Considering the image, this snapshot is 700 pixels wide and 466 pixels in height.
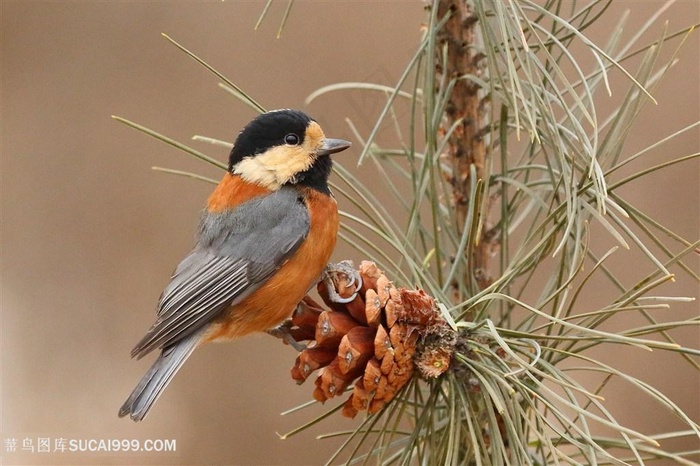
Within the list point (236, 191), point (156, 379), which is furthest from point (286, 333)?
point (236, 191)

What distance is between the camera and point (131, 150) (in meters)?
2.78

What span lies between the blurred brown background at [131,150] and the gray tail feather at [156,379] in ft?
3.50

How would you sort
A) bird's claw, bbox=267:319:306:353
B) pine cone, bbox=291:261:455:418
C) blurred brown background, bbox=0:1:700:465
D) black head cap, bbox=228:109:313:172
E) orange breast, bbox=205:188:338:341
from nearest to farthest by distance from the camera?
pine cone, bbox=291:261:455:418, bird's claw, bbox=267:319:306:353, orange breast, bbox=205:188:338:341, black head cap, bbox=228:109:313:172, blurred brown background, bbox=0:1:700:465

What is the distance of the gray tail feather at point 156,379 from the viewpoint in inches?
53.2

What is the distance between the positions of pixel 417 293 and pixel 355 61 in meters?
1.80

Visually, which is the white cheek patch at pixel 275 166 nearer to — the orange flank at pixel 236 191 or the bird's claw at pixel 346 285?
the orange flank at pixel 236 191

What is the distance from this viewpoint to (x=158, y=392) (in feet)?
4.54

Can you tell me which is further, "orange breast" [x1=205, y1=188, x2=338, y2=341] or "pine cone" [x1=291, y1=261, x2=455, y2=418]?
"orange breast" [x1=205, y1=188, x2=338, y2=341]

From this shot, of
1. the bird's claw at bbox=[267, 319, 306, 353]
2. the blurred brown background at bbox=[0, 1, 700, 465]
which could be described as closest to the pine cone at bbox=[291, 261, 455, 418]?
the bird's claw at bbox=[267, 319, 306, 353]

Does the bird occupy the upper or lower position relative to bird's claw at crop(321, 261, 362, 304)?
lower

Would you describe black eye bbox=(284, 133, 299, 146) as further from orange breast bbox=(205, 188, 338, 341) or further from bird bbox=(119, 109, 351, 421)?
orange breast bbox=(205, 188, 338, 341)

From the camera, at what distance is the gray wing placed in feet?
4.87

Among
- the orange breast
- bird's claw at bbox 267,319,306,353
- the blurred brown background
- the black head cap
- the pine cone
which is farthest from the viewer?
the blurred brown background

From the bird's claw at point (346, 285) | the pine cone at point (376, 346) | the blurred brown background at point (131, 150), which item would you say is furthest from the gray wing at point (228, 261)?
the blurred brown background at point (131, 150)
